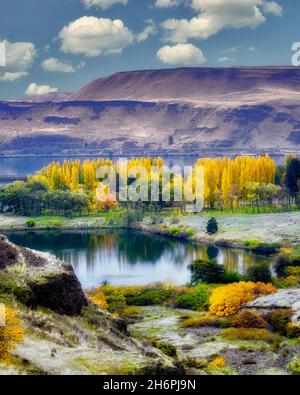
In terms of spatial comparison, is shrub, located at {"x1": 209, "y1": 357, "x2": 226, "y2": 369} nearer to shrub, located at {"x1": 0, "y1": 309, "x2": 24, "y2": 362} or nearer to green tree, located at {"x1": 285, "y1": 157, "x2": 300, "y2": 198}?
shrub, located at {"x1": 0, "y1": 309, "x2": 24, "y2": 362}

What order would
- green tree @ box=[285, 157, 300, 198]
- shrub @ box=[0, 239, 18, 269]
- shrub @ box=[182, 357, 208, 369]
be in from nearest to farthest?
1. shrub @ box=[0, 239, 18, 269]
2. shrub @ box=[182, 357, 208, 369]
3. green tree @ box=[285, 157, 300, 198]

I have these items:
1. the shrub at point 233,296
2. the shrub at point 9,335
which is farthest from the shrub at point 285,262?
the shrub at point 9,335

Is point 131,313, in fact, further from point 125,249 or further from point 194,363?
point 125,249

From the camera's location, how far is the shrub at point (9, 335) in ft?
45.8

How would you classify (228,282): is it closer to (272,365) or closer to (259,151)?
(272,365)

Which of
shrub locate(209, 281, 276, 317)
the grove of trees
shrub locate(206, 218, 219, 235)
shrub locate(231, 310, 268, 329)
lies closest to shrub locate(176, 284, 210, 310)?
shrub locate(209, 281, 276, 317)

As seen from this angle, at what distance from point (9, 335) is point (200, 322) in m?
14.6

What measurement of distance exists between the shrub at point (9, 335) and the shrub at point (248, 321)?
13415mm

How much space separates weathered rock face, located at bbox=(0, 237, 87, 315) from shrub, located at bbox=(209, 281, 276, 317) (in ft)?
40.7

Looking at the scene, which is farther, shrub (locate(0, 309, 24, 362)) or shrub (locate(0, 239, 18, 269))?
shrub (locate(0, 239, 18, 269))

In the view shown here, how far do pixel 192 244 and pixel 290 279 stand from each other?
1936cm

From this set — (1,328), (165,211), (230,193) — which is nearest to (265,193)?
(230,193)

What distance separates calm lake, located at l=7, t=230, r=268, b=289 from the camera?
4234 centimetres

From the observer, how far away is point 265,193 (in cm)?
6569
